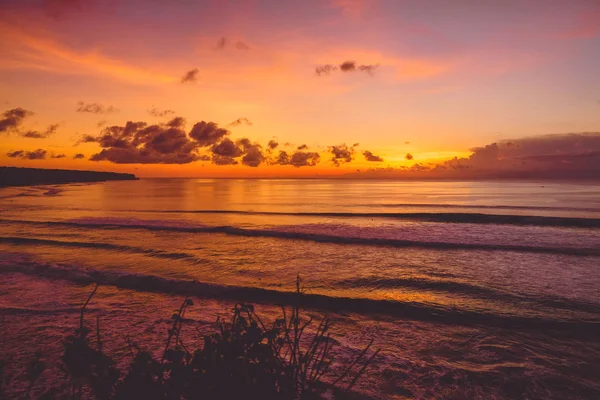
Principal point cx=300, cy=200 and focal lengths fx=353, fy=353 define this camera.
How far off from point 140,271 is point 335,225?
14264mm

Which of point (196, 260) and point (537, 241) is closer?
point (196, 260)

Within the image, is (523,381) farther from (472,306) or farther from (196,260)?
(196,260)

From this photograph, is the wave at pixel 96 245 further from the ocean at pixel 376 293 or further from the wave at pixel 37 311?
the wave at pixel 37 311

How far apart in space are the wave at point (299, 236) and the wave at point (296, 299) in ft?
27.2

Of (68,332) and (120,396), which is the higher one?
(120,396)

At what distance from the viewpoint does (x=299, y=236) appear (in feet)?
62.1

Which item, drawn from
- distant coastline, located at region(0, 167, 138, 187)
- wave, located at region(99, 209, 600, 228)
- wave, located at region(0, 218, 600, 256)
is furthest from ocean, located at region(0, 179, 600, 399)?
distant coastline, located at region(0, 167, 138, 187)

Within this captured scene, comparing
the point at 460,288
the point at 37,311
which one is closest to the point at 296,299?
the point at 460,288

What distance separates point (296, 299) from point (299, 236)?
1100cm

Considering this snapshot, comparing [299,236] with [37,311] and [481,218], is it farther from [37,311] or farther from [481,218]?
[481,218]

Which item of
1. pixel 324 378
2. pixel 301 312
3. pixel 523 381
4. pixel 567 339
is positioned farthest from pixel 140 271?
pixel 567 339

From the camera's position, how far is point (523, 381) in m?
→ 5.32

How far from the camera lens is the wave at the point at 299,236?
1572 centimetres

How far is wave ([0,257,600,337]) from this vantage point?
7574 millimetres
